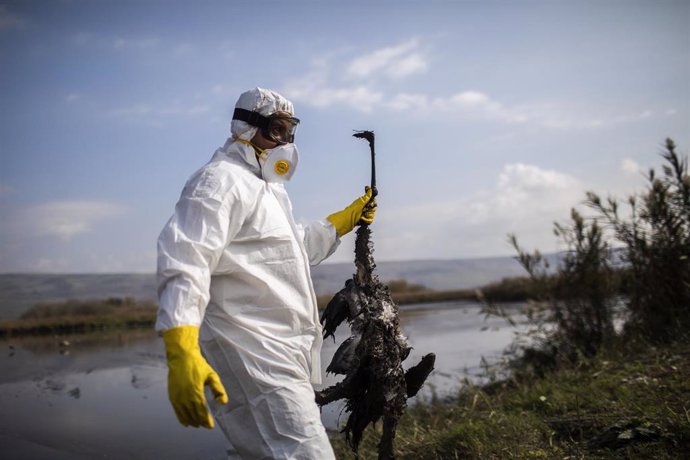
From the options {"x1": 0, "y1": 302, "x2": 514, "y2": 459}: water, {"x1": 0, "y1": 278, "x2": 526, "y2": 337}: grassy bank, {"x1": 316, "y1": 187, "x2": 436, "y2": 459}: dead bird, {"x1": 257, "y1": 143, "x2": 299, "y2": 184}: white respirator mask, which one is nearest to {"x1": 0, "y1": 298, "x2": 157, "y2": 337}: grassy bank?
{"x1": 0, "y1": 278, "x2": 526, "y2": 337}: grassy bank

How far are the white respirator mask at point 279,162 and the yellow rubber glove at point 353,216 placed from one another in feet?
2.08

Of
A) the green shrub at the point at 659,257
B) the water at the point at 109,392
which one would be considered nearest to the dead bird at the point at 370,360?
the water at the point at 109,392

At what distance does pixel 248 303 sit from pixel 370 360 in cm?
83

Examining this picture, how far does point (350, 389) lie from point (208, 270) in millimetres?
1181

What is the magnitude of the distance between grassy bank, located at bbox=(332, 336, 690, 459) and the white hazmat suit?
1.80 m

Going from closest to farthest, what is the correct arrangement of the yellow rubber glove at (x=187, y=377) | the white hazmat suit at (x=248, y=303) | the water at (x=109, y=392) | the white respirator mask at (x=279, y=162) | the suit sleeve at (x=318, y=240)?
1. the yellow rubber glove at (x=187, y=377)
2. the white hazmat suit at (x=248, y=303)
3. the white respirator mask at (x=279, y=162)
4. the suit sleeve at (x=318, y=240)
5. the water at (x=109, y=392)

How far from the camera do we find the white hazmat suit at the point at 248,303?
2.54 meters

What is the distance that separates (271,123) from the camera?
10.6 ft

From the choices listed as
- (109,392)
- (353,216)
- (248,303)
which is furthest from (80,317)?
(248,303)

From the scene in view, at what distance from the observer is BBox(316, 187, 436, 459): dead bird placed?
10.7ft

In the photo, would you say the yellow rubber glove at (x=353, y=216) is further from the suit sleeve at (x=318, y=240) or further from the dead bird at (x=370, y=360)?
the dead bird at (x=370, y=360)

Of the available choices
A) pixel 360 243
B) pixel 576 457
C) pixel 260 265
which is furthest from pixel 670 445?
pixel 260 265

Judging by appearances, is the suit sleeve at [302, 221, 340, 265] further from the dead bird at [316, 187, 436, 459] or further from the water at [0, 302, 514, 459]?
the water at [0, 302, 514, 459]

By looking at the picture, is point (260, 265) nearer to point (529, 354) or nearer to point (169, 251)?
point (169, 251)
